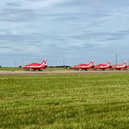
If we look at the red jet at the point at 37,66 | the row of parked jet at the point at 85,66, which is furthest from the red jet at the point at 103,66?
the red jet at the point at 37,66

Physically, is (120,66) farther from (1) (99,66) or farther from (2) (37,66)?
(2) (37,66)

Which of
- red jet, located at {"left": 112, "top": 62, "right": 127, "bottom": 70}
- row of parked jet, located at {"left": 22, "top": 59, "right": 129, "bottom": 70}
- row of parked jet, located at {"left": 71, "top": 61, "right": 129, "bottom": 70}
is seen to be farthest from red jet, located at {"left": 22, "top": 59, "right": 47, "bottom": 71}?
red jet, located at {"left": 112, "top": 62, "right": 127, "bottom": 70}

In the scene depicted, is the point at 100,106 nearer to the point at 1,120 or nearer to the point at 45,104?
the point at 45,104

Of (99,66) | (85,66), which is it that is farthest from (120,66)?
(85,66)

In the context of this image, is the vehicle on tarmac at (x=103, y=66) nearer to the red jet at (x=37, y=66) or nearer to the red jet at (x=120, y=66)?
the red jet at (x=120, y=66)

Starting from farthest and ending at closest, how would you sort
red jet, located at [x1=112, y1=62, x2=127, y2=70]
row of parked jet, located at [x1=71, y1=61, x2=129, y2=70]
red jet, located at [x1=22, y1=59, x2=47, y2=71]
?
red jet, located at [x1=112, y1=62, x2=127, y2=70], row of parked jet, located at [x1=71, y1=61, x2=129, y2=70], red jet, located at [x1=22, y1=59, x2=47, y2=71]

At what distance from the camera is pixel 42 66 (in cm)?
11456

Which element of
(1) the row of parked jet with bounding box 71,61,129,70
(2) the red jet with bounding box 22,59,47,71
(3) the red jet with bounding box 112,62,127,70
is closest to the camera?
(2) the red jet with bounding box 22,59,47,71

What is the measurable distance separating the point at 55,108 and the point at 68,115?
5.56ft

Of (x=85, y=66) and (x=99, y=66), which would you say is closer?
(x=85, y=66)

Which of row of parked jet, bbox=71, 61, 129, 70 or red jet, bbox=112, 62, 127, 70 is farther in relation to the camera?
red jet, bbox=112, 62, 127, 70

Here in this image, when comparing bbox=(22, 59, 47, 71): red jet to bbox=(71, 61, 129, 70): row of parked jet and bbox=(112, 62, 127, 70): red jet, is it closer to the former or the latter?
bbox=(71, 61, 129, 70): row of parked jet

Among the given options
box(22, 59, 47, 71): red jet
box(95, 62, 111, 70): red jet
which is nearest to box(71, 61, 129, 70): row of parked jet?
box(95, 62, 111, 70): red jet

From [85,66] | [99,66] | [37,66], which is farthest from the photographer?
[99,66]
